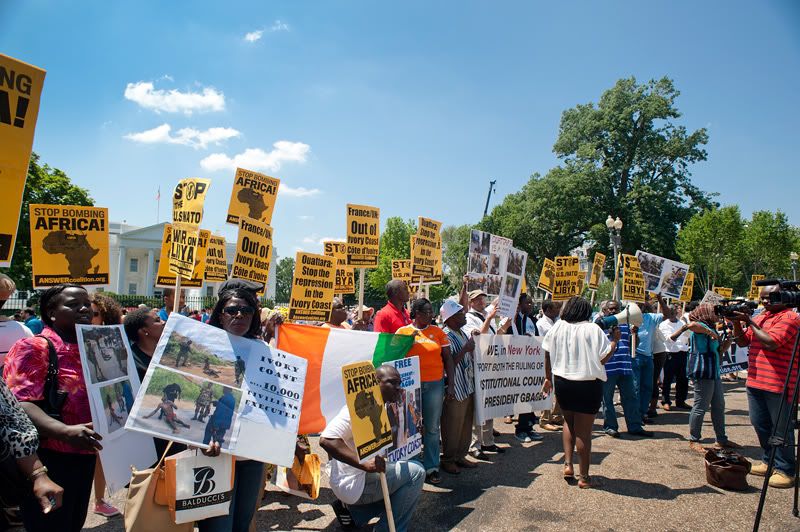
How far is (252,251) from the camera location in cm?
754

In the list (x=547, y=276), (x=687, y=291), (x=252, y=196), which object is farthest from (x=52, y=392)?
(x=687, y=291)

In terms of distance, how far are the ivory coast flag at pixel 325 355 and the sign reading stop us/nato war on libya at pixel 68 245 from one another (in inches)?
91.9

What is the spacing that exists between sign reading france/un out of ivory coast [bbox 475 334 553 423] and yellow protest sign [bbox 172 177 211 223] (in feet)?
14.9

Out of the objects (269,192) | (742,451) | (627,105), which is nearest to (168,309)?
(269,192)

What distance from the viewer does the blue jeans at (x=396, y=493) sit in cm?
402

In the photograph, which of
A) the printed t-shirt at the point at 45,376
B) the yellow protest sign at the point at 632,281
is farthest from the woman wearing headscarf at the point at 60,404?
the yellow protest sign at the point at 632,281

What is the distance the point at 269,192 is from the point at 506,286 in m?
4.52

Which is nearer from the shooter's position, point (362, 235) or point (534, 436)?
point (534, 436)

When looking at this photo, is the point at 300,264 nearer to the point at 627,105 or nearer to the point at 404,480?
the point at 404,480

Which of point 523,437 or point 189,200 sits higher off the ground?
point 189,200

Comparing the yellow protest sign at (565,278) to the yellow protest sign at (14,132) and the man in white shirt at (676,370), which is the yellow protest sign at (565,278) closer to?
the man in white shirt at (676,370)

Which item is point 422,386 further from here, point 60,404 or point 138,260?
point 138,260

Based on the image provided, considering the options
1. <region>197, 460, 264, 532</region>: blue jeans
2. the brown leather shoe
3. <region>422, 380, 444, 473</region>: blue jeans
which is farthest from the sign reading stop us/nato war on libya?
the brown leather shoe

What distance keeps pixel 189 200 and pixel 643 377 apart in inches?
329
